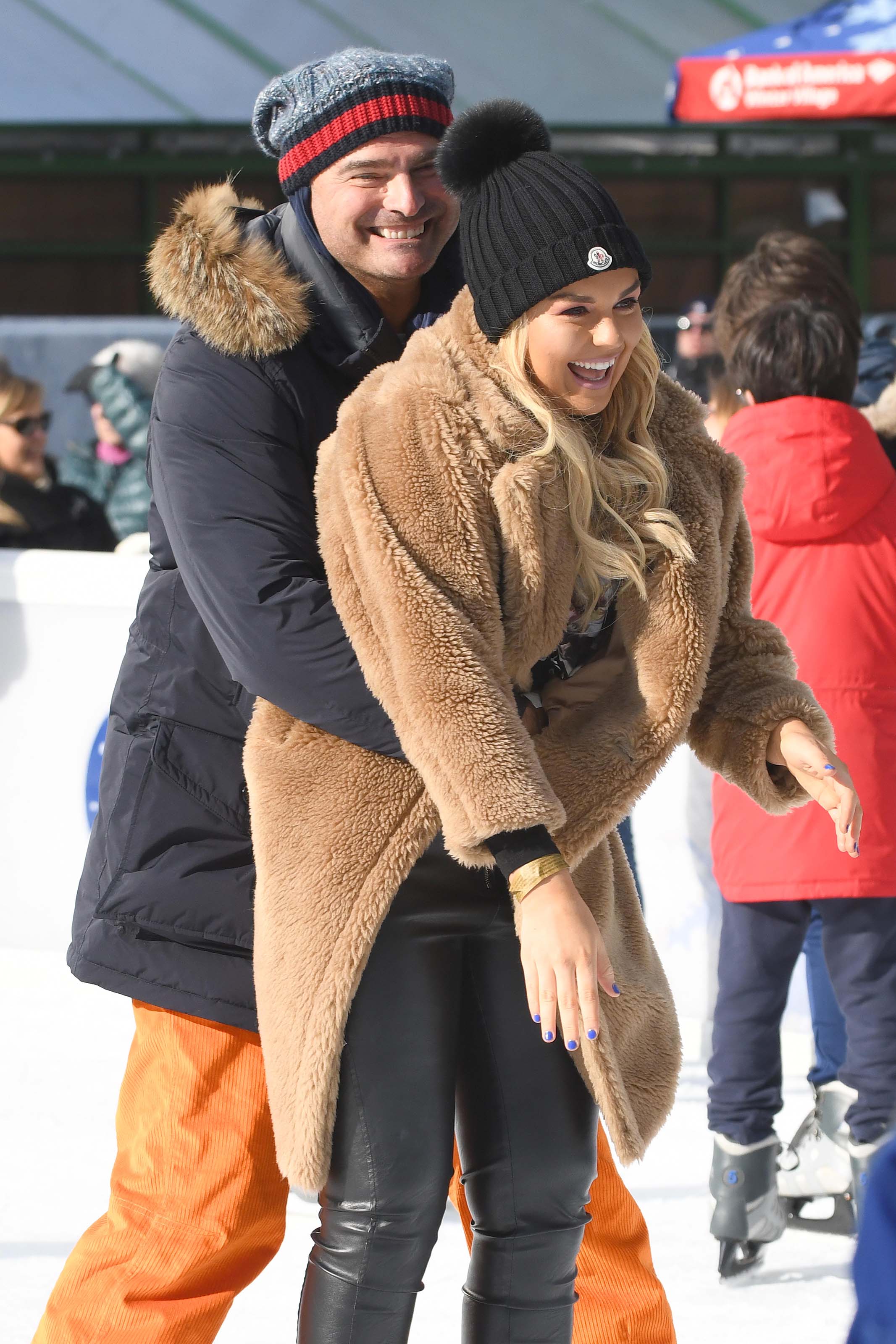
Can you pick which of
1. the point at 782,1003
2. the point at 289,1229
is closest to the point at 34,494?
→ the point at 289,1229

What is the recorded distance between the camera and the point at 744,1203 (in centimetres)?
294

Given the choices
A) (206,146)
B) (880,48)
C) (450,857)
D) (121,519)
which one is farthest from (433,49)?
(450,857)

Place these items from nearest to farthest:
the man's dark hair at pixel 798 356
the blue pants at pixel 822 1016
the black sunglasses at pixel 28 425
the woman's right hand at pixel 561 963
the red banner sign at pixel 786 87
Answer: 1. the woman's right hand at pixel 561 963
2. the man's dark hair at pixel 798 356
3. the blue pants at pixel 822 1016
4. the black sunglasses at pixel 28 425
5. the red banner sign at pixel 786 87

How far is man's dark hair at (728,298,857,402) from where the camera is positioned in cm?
304

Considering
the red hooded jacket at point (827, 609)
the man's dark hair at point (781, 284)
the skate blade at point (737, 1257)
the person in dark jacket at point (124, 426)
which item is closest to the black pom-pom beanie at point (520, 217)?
the red hooded jacket at point (827, 609)

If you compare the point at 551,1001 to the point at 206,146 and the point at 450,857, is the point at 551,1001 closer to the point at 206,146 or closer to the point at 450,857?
the point at 450,857

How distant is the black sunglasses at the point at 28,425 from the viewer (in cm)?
556

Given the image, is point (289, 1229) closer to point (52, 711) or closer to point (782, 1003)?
point (782, 1003)

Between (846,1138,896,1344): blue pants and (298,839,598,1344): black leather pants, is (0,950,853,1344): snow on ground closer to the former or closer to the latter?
(298,839,598,1344): black leather pants

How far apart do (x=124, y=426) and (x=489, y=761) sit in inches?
175

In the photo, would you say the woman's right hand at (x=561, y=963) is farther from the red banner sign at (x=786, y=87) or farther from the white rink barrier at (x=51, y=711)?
the red banner sign at (x=786, y=87)

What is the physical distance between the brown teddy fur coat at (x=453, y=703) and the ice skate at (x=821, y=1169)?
1.41 m

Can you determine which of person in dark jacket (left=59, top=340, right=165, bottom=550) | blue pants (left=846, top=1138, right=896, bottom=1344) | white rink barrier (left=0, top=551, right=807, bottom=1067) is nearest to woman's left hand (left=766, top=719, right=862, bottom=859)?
blue pants (left=846, top=1138, right=896, bottom=1344)

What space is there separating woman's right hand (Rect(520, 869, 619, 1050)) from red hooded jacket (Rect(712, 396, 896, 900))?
1.40 m
